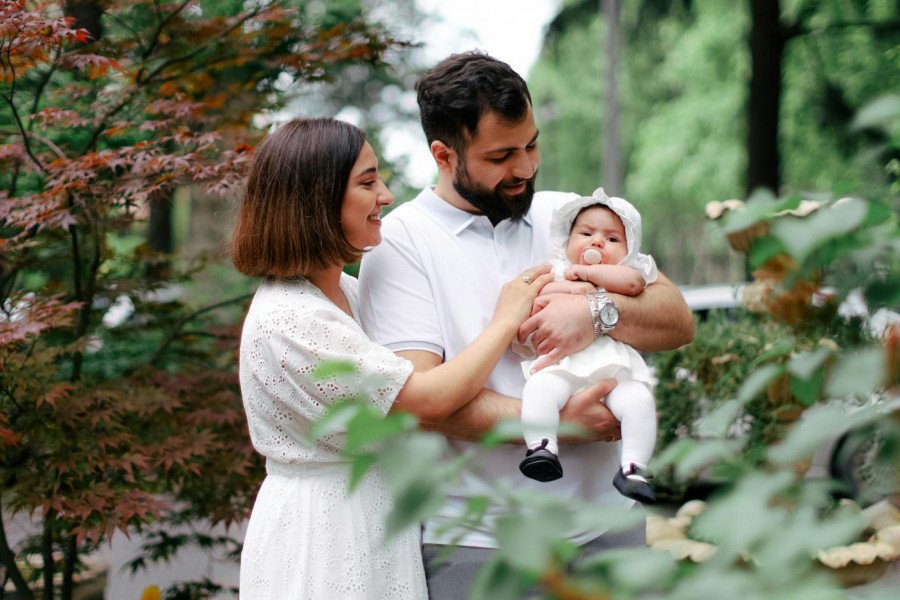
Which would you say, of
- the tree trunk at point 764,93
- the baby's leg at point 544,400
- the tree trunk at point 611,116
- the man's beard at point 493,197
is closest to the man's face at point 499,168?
the man's beard at point 493,197

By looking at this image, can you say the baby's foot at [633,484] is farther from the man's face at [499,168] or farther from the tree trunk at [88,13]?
the tree trunk at [88,13]

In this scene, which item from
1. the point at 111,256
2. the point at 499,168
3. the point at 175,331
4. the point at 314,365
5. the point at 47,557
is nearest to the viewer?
the point at 314,365

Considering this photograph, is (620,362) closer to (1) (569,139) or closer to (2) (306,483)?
(2) (306,483)

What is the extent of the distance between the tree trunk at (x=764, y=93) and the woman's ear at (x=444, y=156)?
7.88m

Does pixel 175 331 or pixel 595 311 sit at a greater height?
pixel 595 311

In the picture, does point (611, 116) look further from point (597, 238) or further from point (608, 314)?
point (608, 314)

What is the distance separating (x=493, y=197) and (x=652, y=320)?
1.69 ft

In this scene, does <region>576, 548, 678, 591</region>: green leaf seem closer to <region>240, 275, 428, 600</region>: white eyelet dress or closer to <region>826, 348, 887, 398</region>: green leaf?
<region>826, 348, 887, 398</region>: green leaf

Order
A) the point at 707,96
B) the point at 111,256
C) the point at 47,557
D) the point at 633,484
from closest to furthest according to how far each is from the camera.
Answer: the point at 633,484, the point at 47,557, the point at 111,256, the point at 707,96

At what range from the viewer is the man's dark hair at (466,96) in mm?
2248

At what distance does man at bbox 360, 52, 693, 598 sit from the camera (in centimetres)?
214

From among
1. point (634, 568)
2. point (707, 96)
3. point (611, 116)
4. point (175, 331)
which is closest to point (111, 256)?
point (175, 331)

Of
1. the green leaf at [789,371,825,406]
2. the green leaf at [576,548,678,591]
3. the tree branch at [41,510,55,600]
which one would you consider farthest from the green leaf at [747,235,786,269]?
the tree branch at [41,510,55,600]

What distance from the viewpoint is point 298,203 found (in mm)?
2090
